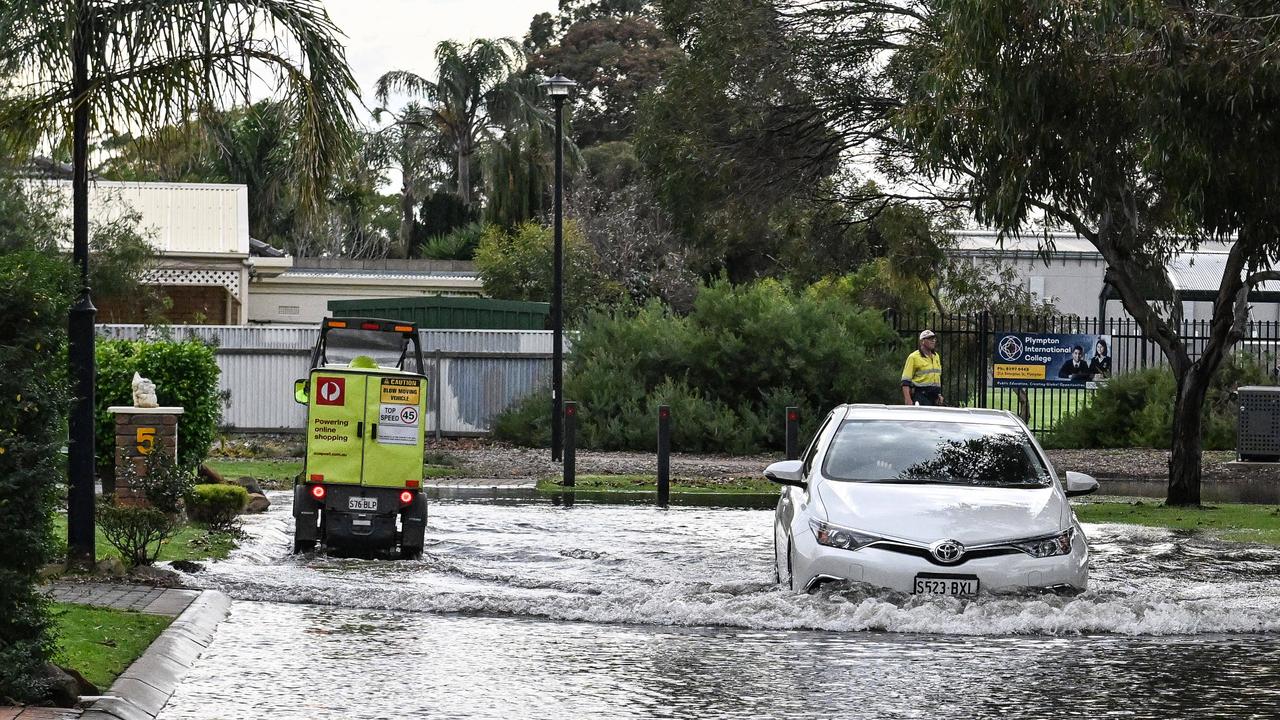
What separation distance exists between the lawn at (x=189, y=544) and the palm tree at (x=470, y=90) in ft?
129

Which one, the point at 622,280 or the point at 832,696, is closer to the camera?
the point at 832,696

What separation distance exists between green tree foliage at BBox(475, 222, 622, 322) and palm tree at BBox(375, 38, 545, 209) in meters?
8.03

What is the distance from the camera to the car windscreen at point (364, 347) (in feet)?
58.0

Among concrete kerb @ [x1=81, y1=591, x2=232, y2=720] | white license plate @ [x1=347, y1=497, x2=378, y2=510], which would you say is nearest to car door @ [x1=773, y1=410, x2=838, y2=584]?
white license plate @ [x1=347, y1=497, x2=378, y2=510]

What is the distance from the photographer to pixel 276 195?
55656 mm

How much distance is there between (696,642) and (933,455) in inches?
104

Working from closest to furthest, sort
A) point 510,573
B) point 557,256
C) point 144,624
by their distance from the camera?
point 144,624, point 510,573, point 557,256

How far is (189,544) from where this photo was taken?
13.8 m

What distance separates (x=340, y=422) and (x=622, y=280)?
36546 mm

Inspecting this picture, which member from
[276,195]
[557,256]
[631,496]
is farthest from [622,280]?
[631,496]

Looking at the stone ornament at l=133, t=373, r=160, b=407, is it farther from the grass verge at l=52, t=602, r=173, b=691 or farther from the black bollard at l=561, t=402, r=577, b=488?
the black bollard at l=561, t=402, r=577, b=488

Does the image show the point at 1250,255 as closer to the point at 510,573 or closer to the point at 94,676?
the point at 510,573

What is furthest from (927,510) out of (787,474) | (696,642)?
(696,642)

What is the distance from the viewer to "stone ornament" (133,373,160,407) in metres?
15.1
